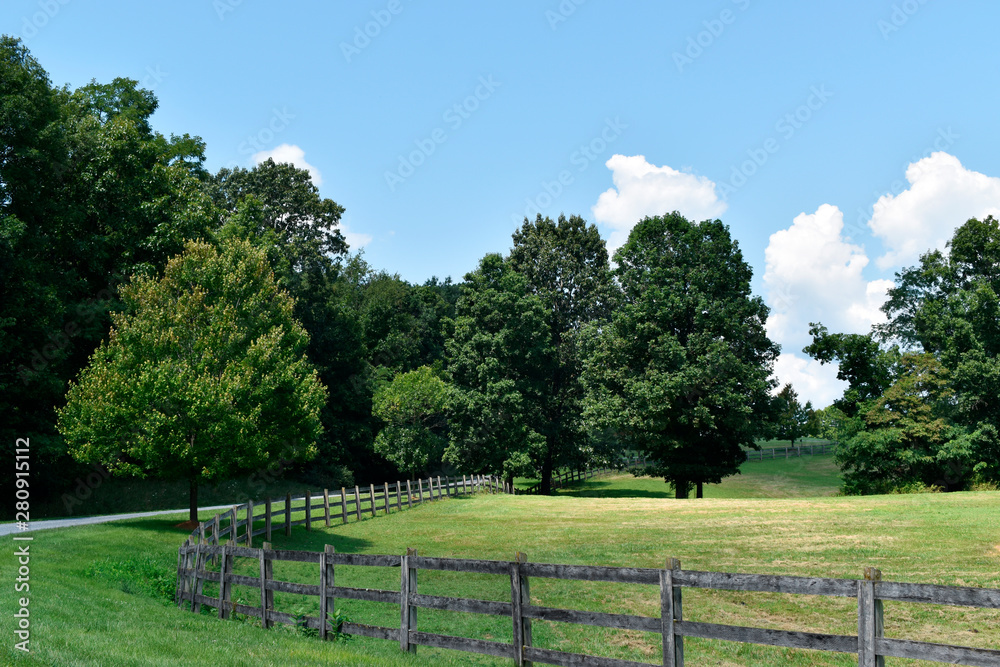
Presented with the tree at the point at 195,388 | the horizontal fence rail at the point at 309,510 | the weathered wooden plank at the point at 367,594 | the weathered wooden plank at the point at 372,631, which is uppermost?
the tree at the point at 195,388

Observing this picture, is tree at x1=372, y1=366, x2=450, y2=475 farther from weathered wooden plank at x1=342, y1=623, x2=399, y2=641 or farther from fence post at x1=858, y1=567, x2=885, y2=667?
fence post at x1=858, y1=567, x2=885, y2=667

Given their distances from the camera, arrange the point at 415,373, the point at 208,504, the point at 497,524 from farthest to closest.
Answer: the point at 415,373
the point at 208,504
the point at 497,524

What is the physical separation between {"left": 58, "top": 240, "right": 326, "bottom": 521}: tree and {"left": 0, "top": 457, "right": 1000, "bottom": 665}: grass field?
3.10 m

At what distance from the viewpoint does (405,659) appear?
9609mm

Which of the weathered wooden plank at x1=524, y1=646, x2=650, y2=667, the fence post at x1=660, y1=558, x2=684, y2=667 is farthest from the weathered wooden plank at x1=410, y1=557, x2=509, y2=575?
the fence post at x1=660, y1=558, x2=684, y2=667

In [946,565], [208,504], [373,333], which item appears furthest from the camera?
[373,333]

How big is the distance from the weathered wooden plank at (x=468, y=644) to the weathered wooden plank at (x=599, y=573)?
3.39ft

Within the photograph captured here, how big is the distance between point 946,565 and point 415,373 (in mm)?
48678

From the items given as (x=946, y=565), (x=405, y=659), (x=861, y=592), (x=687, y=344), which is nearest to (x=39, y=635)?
(x=405, y=659)

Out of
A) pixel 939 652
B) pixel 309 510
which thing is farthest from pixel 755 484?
pixel 939 652

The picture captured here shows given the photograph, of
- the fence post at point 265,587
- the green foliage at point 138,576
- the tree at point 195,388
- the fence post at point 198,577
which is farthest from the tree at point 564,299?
the fence post at point 265,587

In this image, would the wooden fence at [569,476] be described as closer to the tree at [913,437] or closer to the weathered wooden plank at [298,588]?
the tree at [913,437]

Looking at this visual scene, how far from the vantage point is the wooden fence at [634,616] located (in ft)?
23.2

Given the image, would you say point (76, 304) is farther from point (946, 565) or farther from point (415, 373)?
point (946, 565)
